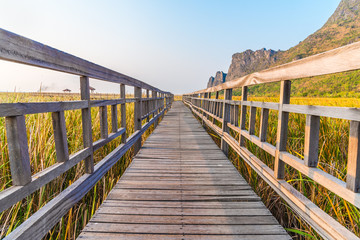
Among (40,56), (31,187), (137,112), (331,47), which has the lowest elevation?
(31,187)

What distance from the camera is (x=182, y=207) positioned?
6.49 ft

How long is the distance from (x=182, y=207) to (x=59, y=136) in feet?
4.20

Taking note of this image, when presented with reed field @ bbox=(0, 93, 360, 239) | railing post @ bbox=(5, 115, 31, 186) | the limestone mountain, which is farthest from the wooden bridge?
the limestone mountain

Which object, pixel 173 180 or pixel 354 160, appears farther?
pixel 173 180

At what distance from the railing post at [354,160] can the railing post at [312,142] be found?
12.9 inches

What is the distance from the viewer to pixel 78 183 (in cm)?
180

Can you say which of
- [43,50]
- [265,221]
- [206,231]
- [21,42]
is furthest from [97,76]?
[265,221]

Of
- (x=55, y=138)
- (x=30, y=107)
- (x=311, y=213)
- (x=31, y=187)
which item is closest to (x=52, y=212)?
(x=31, y=187)

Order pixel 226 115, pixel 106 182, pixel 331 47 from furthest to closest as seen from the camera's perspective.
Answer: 1. pixel 331 47
2. pixel 226 115
3. pixel 106 182

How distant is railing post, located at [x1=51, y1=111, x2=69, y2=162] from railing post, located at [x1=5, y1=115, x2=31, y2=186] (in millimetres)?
366

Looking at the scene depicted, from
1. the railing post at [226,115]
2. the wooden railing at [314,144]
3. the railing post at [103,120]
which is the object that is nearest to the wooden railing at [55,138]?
the railing post at [103,120]

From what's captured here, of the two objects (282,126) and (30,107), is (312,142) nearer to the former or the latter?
(282,126)

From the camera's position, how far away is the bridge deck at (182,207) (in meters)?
1.61

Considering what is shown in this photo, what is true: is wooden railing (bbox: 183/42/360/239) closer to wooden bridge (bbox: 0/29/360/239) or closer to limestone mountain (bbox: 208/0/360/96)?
wooden bridge (bbox: 0/29/360/239)
